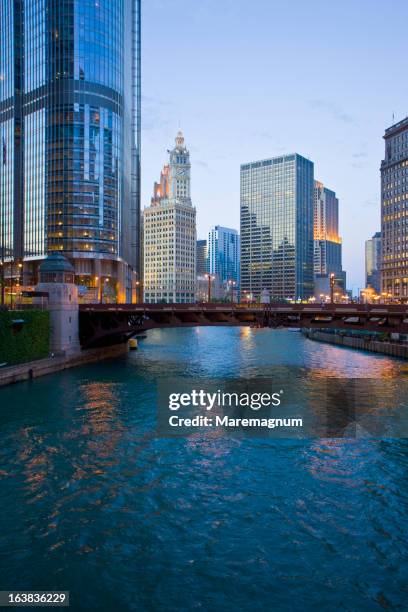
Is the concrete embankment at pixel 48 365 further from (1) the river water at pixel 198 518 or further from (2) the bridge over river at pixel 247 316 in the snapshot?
(1) the river water at pixel 198 518

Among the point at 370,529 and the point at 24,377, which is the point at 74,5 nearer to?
the point at 24,377

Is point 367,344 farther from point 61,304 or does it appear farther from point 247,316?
point 61,304

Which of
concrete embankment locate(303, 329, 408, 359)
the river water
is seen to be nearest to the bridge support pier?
the river water

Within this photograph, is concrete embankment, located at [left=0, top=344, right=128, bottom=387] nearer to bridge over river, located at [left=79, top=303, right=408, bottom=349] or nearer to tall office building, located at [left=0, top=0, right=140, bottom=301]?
bridge over river, located at [left=79, top=303, right=408, bottom=349]

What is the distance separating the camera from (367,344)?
92188 millimetres

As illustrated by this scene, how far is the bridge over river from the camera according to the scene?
57.9 metres

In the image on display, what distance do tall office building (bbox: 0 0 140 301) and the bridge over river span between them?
2559 inches

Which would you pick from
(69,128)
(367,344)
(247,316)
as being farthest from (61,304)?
(69,128)

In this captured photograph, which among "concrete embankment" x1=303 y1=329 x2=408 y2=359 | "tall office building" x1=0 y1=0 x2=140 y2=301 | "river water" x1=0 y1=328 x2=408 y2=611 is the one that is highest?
"tall office building" x1=0 y1=0 x2=140 y2=301

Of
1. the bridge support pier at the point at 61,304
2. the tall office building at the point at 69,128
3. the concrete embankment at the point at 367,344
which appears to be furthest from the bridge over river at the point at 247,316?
the tall office building at the point at 69,128

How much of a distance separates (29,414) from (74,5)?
5180 inches

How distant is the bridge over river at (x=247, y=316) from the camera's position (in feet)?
190

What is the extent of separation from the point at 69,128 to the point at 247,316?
92.3 m

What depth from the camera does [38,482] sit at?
22688 millimetres
